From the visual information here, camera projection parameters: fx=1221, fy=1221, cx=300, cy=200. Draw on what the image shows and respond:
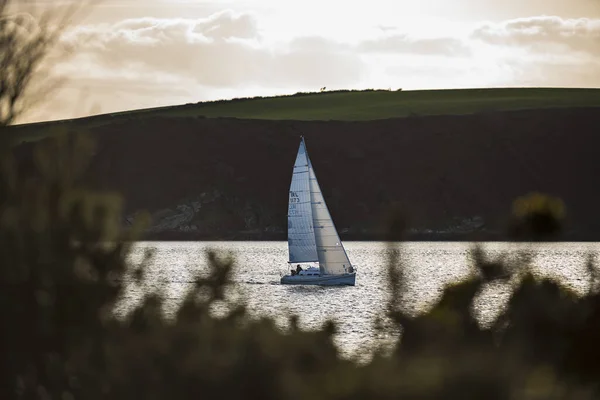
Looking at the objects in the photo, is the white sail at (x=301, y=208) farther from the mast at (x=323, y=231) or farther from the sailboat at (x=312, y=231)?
the mast at (x=323, y=231)

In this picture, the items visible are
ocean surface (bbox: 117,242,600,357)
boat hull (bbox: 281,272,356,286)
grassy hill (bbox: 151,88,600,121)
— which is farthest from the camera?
grassy hill (bbox: 151,88,600,121)

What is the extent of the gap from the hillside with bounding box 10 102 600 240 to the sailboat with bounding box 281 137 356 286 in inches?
2695

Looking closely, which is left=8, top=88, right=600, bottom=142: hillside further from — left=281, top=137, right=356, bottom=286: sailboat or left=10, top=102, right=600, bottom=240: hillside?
left=281, top=137, right=356, bottom=286: sailboat

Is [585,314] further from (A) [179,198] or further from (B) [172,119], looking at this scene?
(B) [172,119]

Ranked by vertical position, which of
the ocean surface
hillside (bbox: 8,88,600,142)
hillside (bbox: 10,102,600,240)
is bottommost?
the ocean surface

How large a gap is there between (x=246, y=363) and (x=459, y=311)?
4600 mm

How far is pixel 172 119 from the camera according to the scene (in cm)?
14600

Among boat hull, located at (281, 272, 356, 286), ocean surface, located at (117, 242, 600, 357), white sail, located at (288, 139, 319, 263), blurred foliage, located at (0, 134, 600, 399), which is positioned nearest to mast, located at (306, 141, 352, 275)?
white sail, located at (288, 139, 319, 263)

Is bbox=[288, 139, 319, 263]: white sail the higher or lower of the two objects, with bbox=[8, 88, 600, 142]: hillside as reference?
lower

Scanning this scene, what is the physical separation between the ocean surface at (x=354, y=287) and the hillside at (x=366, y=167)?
1373 centimetres

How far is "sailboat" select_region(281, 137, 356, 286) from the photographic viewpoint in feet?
189

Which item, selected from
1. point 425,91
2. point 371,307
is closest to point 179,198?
point 425,91

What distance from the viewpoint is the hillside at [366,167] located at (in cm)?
13238

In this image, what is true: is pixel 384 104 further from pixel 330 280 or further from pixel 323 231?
pixel 323 231
